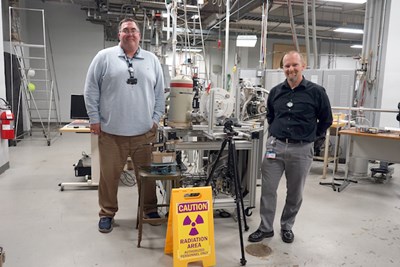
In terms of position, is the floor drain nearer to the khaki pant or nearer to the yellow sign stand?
the yellow sign stand

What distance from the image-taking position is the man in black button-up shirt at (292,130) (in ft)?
7.85

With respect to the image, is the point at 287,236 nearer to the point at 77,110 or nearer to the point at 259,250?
the point at 259,250

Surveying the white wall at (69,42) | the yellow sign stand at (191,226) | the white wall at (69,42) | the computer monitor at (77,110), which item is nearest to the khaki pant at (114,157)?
the yellow sign stand at (191,226)

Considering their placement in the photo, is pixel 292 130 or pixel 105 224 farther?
pixel 105 224

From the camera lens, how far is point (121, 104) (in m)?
2.54

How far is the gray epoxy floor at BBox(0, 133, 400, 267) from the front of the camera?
2.32 meters

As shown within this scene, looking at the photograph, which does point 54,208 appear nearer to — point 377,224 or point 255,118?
point 255,118

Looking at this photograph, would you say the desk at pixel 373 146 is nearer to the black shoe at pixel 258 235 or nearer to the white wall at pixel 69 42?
the black shoe at pixel 258 235

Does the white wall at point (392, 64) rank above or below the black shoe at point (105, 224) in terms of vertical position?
above

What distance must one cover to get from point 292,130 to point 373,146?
2.24 metres

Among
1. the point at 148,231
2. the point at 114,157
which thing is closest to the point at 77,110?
the point at 114,157

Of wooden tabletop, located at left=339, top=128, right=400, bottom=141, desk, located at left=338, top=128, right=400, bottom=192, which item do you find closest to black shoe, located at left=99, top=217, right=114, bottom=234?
desk, located at left=338, top=128, right=400, bottom=192

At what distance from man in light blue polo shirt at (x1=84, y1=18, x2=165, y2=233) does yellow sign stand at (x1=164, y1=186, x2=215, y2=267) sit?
76cm

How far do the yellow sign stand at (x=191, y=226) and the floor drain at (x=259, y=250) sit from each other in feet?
1.33
